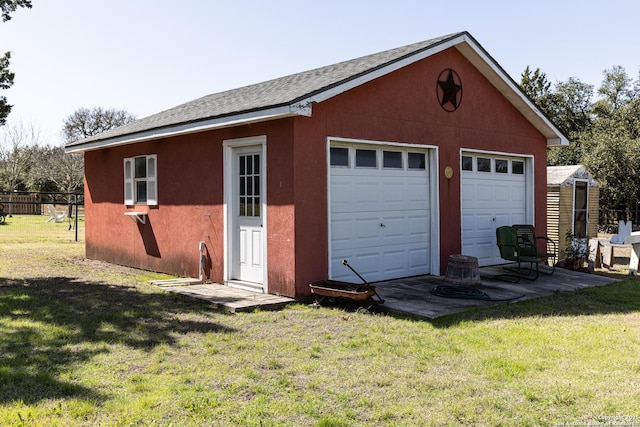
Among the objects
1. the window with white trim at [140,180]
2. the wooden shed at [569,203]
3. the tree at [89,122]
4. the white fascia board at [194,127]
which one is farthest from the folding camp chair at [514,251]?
the tree at [89,122]

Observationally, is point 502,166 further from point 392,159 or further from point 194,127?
point 194,127

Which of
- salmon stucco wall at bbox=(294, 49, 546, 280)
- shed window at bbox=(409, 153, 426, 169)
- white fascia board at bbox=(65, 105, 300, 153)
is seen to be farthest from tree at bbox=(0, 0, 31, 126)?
shed window at bbox=(409, 153, 426, 169)

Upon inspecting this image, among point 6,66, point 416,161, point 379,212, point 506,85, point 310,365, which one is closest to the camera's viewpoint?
point 310,365

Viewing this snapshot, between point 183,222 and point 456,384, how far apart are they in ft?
21.2

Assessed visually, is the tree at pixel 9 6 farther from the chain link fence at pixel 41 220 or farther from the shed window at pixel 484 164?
the shed window at pixel 484 164

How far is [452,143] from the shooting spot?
9539 millimetres

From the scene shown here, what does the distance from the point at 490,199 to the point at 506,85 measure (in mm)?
2222

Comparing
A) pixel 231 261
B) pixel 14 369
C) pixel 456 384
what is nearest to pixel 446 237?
pixel 231 261

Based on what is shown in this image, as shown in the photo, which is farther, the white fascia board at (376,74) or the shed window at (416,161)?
the shed window at (416,161)

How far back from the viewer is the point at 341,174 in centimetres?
801

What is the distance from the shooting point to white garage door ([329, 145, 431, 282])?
7984 mm

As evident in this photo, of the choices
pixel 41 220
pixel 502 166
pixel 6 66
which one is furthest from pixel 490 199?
pixel 41 220

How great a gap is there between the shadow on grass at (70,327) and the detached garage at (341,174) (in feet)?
5.01

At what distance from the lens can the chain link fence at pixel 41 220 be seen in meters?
18.0
